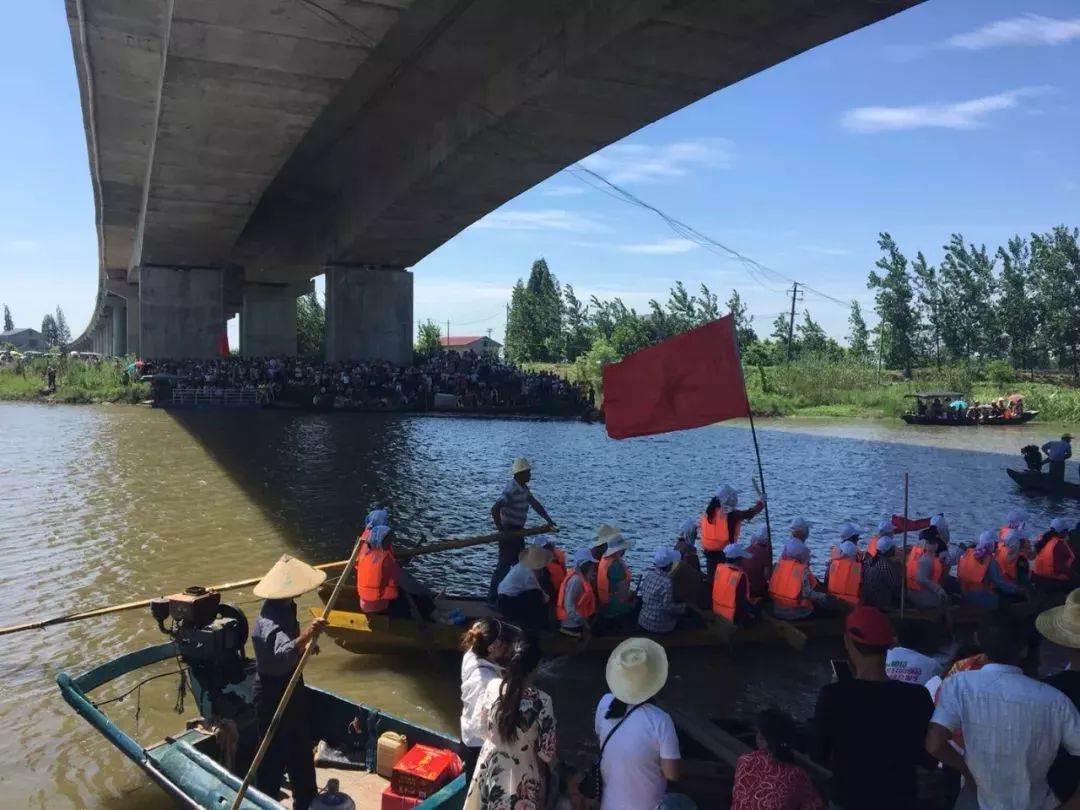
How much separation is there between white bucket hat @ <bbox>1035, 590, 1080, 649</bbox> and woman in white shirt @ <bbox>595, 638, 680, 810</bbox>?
2008mm

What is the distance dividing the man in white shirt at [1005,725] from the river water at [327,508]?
435 centimetres

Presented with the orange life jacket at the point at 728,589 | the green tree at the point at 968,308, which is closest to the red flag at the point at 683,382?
the orange life jacket at the point at 728,589

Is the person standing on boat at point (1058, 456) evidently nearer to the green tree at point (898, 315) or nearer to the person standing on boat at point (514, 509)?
the person standing on boat at point (514, 509)

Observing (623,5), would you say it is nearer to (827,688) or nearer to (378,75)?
(378,75)

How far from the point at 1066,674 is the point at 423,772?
3.65 m

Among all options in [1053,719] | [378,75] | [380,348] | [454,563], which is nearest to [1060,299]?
[380,348]

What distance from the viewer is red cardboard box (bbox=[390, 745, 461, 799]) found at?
5340mm

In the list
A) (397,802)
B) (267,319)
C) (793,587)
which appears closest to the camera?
(397,802)

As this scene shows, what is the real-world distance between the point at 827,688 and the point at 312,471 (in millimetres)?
19119

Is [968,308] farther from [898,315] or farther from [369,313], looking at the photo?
[369,313]

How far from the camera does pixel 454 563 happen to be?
44.0 feet

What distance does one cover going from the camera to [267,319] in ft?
165

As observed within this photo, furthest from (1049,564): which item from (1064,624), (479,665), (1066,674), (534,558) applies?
(479,665)

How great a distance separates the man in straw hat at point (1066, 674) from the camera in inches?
151
